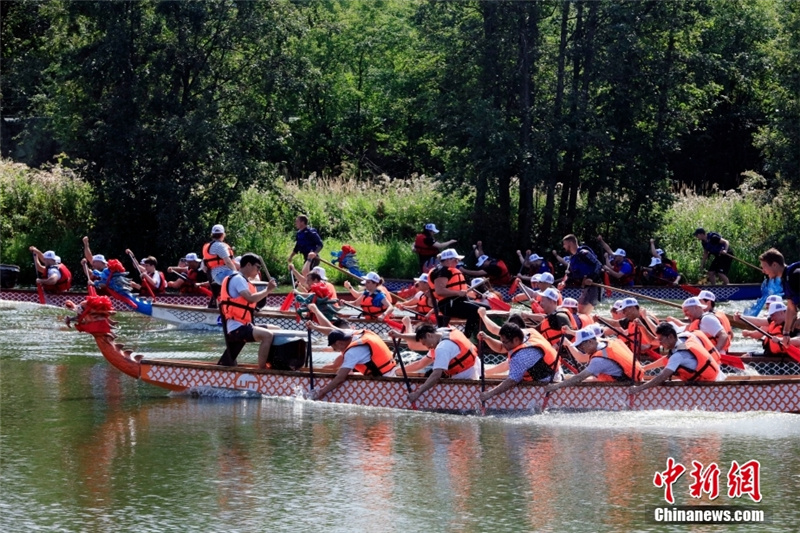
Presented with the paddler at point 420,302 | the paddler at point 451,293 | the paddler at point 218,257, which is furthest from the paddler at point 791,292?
the paddler at point 218,257

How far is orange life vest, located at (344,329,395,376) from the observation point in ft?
45.5

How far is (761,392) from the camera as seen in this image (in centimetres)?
1330

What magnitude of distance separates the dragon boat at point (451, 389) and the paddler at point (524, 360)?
4.4 inches

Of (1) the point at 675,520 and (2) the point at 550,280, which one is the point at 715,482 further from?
(2) the point at 550,280

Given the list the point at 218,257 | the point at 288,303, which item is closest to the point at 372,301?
the point at 288,303

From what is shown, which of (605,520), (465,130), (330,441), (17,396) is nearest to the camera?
(605,520)

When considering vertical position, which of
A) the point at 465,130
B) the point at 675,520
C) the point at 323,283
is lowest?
the point at 675,520

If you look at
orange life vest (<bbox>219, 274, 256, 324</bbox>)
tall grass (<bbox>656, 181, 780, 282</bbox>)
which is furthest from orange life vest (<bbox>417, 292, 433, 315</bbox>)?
tall grass (<bbox>656, 181, 780, 282</bbox>)

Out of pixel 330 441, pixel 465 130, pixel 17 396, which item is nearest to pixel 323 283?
pixel 17 396

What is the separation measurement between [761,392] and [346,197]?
68.1ft

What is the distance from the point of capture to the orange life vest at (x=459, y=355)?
13617mm

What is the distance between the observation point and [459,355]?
13609 mm

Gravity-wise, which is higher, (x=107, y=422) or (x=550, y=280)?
(x=550, y=280)

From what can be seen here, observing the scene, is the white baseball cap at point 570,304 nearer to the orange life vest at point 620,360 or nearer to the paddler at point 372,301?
the orange life vest at point 620,360
